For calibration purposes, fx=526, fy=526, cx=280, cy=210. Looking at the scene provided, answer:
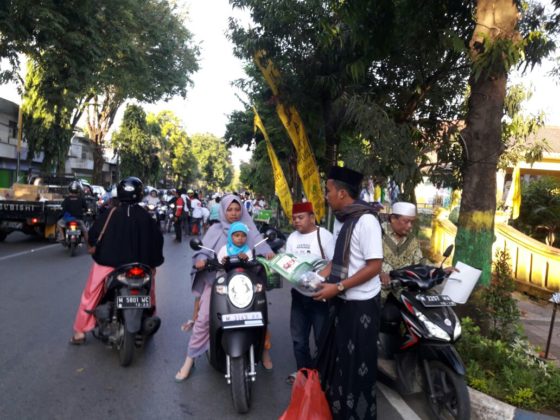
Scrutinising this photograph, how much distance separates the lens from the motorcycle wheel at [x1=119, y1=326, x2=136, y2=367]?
182 inches

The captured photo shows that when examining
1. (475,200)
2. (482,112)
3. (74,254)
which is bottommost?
(74,254)

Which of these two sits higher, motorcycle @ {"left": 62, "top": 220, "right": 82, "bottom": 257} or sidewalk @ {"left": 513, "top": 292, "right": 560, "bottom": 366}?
motorcycle @ {"left": 62, "top": 220, "right": 82, "bottom": 257}

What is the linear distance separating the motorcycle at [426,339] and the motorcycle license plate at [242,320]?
3.57 feet

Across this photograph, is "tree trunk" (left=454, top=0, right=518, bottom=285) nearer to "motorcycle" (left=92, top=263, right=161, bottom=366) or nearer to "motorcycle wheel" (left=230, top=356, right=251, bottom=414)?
"motorcycle wheel" (left=230, top=356, right=251, bottom=414)

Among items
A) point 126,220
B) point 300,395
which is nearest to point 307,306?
point 300,395

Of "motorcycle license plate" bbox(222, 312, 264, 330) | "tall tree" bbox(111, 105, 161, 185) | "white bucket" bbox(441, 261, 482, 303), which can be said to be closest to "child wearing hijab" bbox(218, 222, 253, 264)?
"motorcycle license plate" bbox(222, 312, 264, 330)

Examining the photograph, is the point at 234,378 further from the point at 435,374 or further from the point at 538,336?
the point at 538,336

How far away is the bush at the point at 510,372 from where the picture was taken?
13.3ft

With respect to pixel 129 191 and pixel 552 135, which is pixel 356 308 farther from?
pixel 552 135

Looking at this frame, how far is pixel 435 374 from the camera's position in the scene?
394 centimetres

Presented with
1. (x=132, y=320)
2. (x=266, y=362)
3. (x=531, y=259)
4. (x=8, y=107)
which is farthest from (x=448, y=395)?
(x=8, y=107)

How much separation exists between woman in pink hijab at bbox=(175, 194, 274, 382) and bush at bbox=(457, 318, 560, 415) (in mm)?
1862

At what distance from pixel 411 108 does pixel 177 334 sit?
6441 mm

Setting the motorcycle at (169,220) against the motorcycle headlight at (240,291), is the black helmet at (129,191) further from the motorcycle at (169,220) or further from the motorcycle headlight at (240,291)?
the motorcycle at (169,220)
